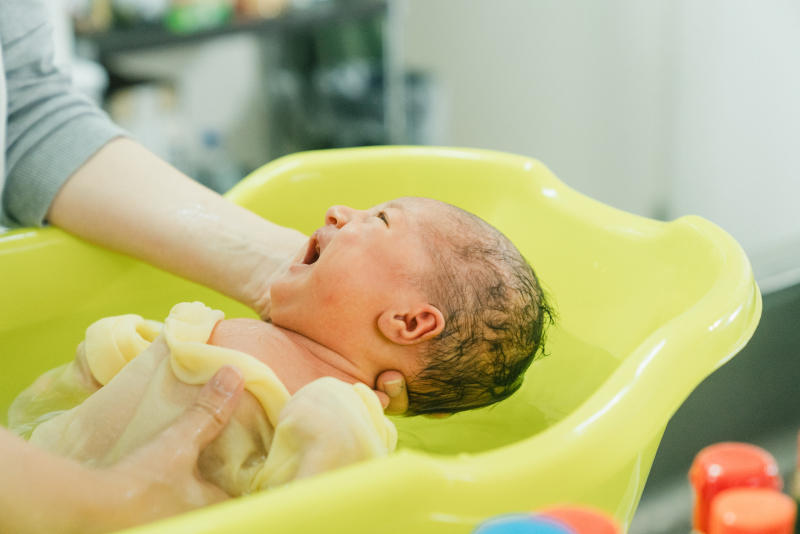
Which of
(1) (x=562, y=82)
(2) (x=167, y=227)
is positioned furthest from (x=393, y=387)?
(1) (x=562, y=82)

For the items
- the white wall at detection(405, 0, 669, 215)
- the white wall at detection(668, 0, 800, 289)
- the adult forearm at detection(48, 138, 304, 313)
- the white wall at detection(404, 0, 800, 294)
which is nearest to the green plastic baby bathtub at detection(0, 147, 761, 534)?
the adult forearm at detection(48, 138, 304, 313)

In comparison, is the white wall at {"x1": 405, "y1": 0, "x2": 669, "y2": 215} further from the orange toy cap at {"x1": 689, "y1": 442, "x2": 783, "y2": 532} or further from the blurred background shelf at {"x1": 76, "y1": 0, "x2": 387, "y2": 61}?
the orange toy cap at {"x1": 689, "y1": 442, "x2": 783, "y2": 532}

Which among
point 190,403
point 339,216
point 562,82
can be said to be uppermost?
point 339,216

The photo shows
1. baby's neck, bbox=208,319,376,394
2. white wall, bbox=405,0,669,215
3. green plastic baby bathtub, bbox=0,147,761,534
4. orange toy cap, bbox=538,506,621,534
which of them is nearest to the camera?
orange toy cap, bbox=538,506,621,534

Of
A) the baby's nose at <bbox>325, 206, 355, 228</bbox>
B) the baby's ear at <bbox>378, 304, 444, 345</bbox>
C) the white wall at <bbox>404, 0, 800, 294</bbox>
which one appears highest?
the baby's nose at <bbox>325, 206, 355, 228</bbox>

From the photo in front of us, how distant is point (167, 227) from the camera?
1004mm

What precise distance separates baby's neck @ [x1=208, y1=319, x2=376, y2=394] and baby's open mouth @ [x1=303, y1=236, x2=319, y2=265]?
0.08 meters

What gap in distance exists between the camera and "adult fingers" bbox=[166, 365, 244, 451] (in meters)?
0.70

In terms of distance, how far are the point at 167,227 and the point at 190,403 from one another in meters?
0.30

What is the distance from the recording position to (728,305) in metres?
0.71

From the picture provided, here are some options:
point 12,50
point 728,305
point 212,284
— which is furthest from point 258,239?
point 728,305

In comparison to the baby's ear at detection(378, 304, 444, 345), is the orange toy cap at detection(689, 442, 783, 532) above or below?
above

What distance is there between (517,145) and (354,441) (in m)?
2.07

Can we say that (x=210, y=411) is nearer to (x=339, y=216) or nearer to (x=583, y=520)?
(x=339, y=216)
